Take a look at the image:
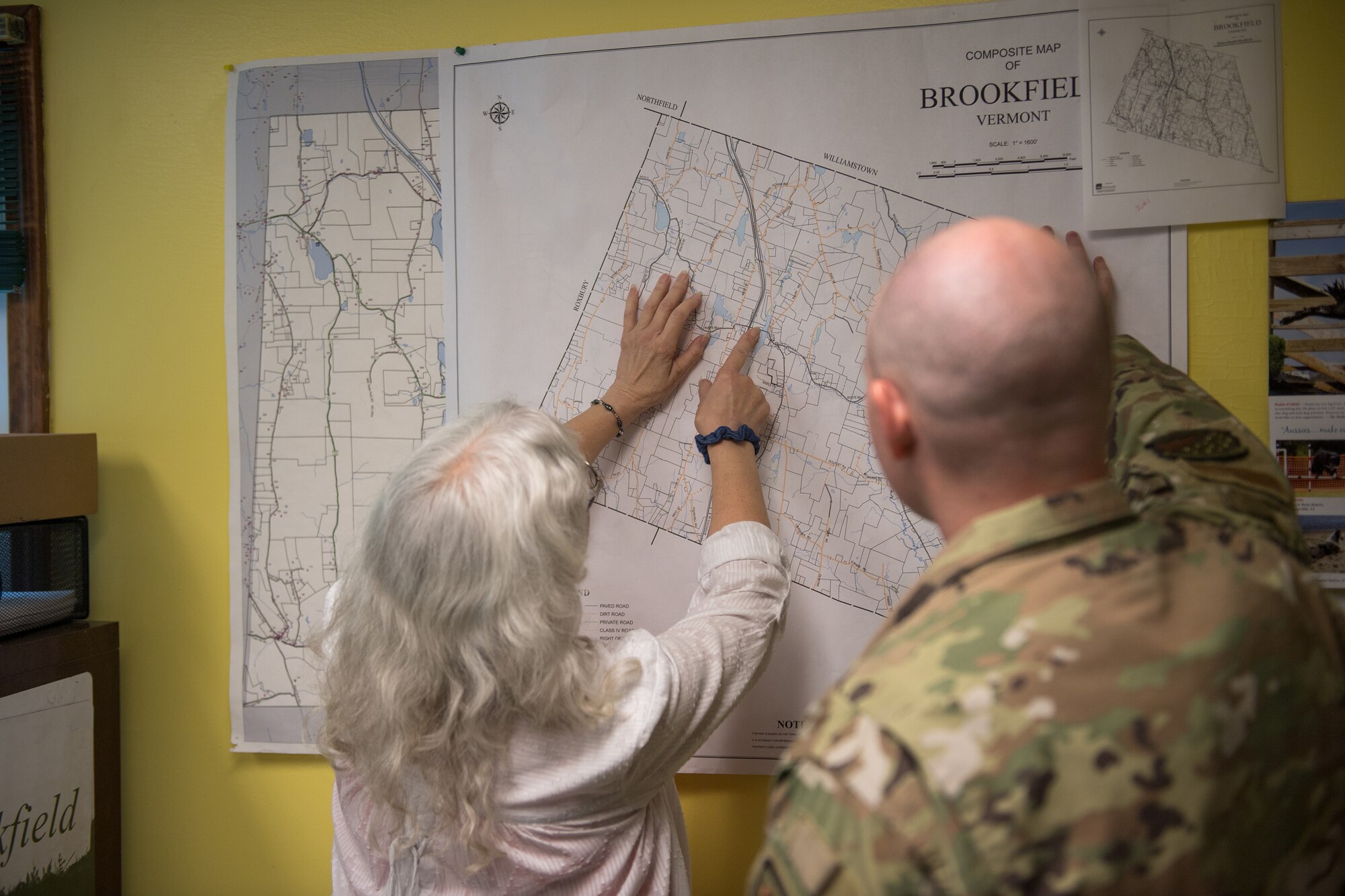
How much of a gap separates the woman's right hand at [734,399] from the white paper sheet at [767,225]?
0.11 ft

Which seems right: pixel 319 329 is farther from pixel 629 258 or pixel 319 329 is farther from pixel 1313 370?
pixel 1313 370

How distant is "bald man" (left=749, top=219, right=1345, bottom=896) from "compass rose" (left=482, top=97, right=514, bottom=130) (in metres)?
1.07

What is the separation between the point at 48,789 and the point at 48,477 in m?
0.56

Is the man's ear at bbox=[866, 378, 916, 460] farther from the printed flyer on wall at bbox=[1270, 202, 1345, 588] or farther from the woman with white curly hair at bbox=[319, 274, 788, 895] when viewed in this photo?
the printed flyer on wall at bbox=[1270, 202, 1345, 588]

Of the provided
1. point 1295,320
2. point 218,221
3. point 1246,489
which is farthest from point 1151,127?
point 218,221

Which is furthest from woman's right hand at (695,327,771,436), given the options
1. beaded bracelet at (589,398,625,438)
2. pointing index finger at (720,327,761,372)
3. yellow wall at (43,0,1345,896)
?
yellow wall at (43,0,1345,896)

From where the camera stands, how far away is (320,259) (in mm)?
1676

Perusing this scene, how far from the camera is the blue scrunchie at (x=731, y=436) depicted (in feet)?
4.70

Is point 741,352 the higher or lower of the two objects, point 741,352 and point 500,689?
the higher

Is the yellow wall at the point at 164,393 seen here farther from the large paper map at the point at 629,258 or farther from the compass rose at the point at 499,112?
the compass rose at the point at 499,112

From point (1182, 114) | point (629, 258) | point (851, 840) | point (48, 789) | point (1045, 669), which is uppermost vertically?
point (1182, 114)

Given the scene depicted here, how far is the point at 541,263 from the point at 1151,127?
1.06m

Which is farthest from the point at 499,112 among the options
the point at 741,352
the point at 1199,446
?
the point at 1199,446

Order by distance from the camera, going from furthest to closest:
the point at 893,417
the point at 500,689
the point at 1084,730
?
the point at 500,689, the point at 893,417, the point at 1084,730
